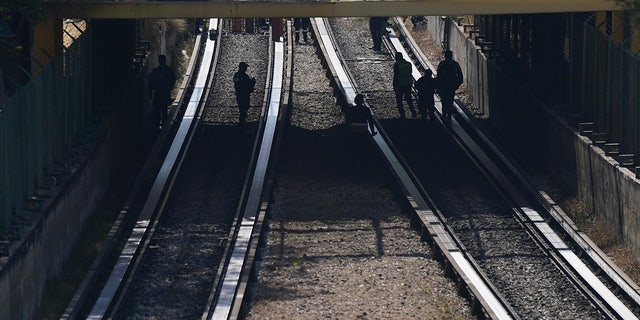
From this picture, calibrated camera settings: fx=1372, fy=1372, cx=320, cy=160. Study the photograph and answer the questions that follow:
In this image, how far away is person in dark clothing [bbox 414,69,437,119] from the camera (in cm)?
2692

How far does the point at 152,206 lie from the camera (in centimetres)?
2119

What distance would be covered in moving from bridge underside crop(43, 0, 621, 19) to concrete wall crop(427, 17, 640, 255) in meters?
2.18

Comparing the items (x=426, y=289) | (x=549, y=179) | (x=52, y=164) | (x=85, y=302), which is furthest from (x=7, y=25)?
(x=549, y=179)

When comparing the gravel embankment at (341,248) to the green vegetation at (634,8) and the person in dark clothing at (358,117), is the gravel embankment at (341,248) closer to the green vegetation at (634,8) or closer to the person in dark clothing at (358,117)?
the person in dark clothing at (358,117)

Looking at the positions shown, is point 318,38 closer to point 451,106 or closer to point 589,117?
point 451,106

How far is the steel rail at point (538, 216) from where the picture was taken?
16766 millimetres

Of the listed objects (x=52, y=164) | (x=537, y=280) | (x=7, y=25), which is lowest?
(x=537, y=280)

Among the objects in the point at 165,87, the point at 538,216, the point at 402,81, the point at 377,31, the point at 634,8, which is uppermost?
the point at 634,8

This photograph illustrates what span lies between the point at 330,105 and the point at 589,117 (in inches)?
338

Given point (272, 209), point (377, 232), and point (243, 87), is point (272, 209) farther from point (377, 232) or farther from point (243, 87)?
point (243, 87)

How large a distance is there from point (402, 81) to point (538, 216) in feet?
25.6

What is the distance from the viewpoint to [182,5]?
Answer: 73.4 feet

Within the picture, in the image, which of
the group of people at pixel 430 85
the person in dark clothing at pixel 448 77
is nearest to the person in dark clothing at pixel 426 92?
the group of people at pixel 430 85

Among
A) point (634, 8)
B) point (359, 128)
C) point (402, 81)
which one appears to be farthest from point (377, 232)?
point (402, 81)
